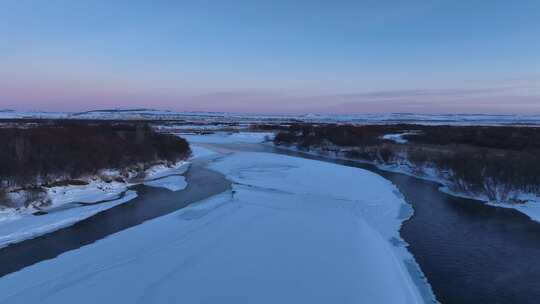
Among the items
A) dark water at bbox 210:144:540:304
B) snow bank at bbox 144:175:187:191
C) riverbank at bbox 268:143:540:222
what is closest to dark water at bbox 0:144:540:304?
dark water at bbox 210:144:540:304

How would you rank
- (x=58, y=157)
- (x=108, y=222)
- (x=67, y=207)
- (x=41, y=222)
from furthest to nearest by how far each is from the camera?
(x=58, y=157) → (x=67, y=207) → (x=108, y=222) → (x=41, y=222)

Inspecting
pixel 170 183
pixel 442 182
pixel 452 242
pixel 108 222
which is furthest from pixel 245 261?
pixel 442 182

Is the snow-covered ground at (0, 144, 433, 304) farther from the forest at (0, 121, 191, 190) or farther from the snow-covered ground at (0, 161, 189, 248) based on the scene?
the forest at (0, 121, 191, 190)

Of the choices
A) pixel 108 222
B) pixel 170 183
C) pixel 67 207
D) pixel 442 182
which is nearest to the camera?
pixel 108 222

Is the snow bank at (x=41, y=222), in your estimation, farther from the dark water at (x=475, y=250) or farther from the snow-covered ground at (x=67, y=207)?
the dark water at (x=475, y=250)

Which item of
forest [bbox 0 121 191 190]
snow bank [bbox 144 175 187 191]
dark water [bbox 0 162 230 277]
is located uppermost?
forest [bbox 0 121 191 190]

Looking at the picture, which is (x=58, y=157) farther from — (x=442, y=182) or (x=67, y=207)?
(x=442, y=182)
